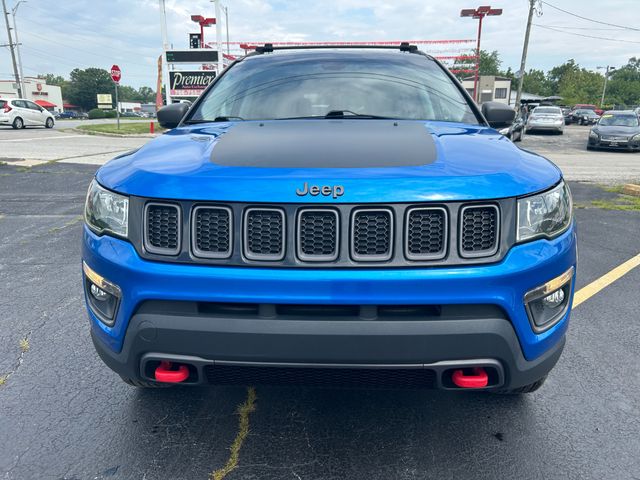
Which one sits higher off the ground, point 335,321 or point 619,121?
point 335,321

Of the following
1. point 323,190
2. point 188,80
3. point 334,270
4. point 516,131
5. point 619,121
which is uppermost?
point 188,80

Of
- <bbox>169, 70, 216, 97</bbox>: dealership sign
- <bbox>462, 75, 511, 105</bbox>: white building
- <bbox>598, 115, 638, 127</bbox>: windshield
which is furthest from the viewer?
<bbox>462, 75, 511, 105</bbox>: white building

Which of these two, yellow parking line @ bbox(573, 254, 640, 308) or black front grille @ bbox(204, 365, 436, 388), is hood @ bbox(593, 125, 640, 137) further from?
black front grille @ bbox(204, 365, 436, 388)

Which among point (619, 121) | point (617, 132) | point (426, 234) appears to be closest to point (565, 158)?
point (617, 132)

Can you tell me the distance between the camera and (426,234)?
1766mm

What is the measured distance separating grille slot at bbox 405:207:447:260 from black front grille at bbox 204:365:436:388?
417mm

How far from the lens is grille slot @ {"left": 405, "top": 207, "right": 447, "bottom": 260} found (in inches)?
68.9

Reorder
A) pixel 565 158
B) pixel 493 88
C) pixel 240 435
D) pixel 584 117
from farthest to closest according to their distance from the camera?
1. pixel 493 88
2. pixel 584 117
3. pixel 565 158
4. pixel 240 435

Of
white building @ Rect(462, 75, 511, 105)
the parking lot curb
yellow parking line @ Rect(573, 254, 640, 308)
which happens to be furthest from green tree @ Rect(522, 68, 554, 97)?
yellow parking line @ Rect(573, 254, 640, 308)

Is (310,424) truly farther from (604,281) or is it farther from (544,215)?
(604,281)

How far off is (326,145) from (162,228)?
2.40 feet

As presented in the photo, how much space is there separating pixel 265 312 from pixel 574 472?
1.47 metres

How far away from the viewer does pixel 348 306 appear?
1.74m

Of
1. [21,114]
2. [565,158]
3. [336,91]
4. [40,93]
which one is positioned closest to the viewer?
[336,91]
